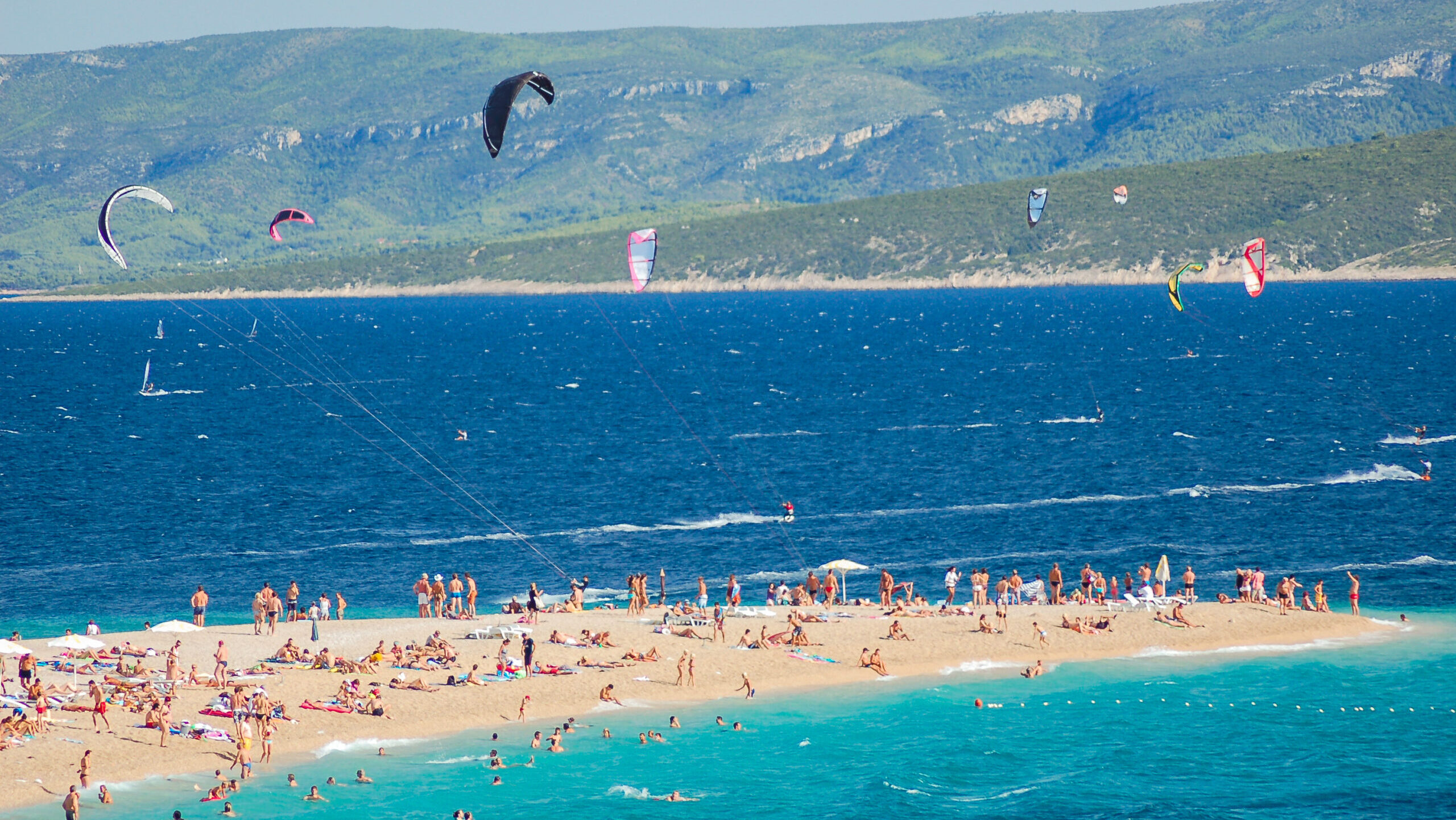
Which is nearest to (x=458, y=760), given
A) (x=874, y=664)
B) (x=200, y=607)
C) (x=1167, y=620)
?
(x=874, y=664)

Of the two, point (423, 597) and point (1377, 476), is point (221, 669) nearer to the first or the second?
point (423, 597)

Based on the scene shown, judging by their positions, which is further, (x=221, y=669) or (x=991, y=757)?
(x=221, y=669)

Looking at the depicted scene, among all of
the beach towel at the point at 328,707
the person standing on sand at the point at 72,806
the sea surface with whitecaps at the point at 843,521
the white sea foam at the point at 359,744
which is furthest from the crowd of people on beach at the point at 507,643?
the sea surface with whitecaps at the point at 843,521

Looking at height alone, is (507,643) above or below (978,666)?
above

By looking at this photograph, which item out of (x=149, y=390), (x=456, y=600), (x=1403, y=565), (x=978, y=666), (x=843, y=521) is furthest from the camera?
(x=149, y=390)

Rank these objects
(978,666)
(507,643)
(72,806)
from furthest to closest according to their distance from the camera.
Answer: (978,666), (507,643), (72,806)

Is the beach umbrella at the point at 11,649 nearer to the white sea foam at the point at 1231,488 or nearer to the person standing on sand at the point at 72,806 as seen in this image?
the person standing on sand at the point at 72,806
